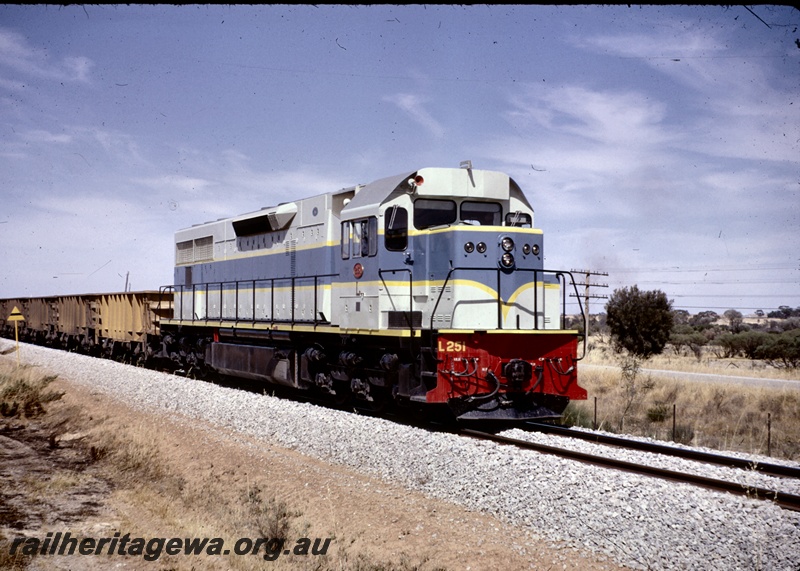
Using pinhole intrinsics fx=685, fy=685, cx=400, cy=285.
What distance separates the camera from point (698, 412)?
A: 16062mm

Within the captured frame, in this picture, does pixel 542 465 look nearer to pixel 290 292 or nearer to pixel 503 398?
pixel 503 398

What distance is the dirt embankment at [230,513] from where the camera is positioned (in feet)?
18.7

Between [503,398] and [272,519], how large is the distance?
15.6ft

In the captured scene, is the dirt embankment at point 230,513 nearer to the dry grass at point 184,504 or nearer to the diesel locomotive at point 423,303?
the dry grass at point 184,504

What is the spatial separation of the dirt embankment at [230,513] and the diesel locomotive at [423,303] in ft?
7.48

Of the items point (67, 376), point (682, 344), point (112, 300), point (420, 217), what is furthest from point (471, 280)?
point (682, 344)

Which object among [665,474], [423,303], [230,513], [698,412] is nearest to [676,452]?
[665,474]

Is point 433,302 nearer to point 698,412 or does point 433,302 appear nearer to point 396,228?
point 396,228

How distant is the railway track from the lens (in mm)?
6666

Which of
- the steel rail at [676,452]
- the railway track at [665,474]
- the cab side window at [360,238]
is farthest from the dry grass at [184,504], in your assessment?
the steel rail at [676,452]

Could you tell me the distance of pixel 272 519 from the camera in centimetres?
634

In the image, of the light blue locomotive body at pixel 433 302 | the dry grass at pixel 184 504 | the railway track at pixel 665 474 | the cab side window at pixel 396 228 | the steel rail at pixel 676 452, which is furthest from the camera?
the cab side window at pixel 396 228

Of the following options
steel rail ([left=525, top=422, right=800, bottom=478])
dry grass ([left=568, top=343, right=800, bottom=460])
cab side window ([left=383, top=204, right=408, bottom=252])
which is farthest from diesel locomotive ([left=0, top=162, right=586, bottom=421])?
dry grass ([left=568, top=343, right=800, bottom=460])

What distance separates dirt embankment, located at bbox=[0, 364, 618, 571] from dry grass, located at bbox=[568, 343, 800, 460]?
19.9 feet
